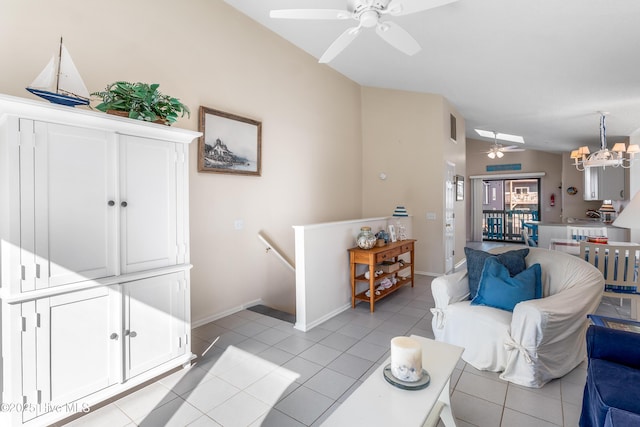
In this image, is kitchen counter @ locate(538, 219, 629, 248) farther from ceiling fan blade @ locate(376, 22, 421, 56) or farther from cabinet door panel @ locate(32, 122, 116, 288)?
cabinet door panel @ locate(32, 122, 116, 288)

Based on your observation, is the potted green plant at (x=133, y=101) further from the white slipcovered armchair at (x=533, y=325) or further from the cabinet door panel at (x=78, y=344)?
the white slipcovered armchair at (x=533, y=325)

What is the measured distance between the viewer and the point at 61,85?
198 centimetres

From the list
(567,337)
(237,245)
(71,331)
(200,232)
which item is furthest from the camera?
(237,245)

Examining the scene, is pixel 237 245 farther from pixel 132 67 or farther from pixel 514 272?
pixel 514 272

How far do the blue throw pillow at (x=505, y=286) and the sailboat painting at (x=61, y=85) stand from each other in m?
3.25

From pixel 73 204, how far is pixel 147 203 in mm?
432

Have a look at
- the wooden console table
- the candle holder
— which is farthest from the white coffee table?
the wooden console table

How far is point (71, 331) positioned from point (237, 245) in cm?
196

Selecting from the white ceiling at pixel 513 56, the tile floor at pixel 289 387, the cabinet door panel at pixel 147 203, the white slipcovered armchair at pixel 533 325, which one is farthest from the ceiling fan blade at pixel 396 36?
the tile floor at pixel 289 387

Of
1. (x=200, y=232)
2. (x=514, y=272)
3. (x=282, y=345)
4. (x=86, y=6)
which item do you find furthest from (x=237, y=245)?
(x=514, y=272)

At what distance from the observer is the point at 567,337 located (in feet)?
7.45

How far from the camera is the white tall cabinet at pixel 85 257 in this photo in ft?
5.55

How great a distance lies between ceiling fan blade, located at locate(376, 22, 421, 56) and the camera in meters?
2.42

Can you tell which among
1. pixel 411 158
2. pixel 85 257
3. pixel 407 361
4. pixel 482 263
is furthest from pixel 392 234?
pixel 85 257
